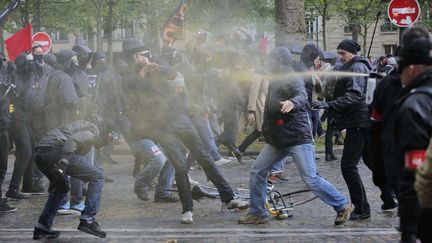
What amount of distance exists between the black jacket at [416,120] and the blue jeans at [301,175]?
139 inches

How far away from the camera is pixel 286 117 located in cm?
832

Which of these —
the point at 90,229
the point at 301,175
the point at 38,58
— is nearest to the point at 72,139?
the point at 90,229

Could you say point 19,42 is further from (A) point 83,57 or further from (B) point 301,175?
(B) point 301,175

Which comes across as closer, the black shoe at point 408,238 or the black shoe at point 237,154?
the black shoe at point 408,238

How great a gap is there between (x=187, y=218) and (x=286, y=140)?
1.34 metres

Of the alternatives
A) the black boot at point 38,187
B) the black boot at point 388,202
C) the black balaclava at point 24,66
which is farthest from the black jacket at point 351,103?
the black boot at point 38,187

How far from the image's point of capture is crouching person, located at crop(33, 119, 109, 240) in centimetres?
775

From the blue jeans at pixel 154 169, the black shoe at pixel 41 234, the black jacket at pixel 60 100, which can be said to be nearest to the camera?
the black shoe at pixel 41 234

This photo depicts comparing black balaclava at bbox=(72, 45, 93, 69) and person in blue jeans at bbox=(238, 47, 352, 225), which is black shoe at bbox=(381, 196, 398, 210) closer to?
person in blue jeans at bbox=(238, 47, 352, 225)

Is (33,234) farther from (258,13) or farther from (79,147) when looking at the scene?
(258,13)

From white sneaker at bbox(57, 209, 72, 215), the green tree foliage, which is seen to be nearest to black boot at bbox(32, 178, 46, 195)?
white sneaker at bbox(57, 209, 72, 215)

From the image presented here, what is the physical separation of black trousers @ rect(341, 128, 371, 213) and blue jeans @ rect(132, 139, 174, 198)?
2393 millimetres

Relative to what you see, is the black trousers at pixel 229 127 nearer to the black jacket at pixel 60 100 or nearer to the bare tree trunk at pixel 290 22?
the bare tree trunk at pixel 290 22

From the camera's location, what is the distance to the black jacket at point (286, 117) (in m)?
8.29
